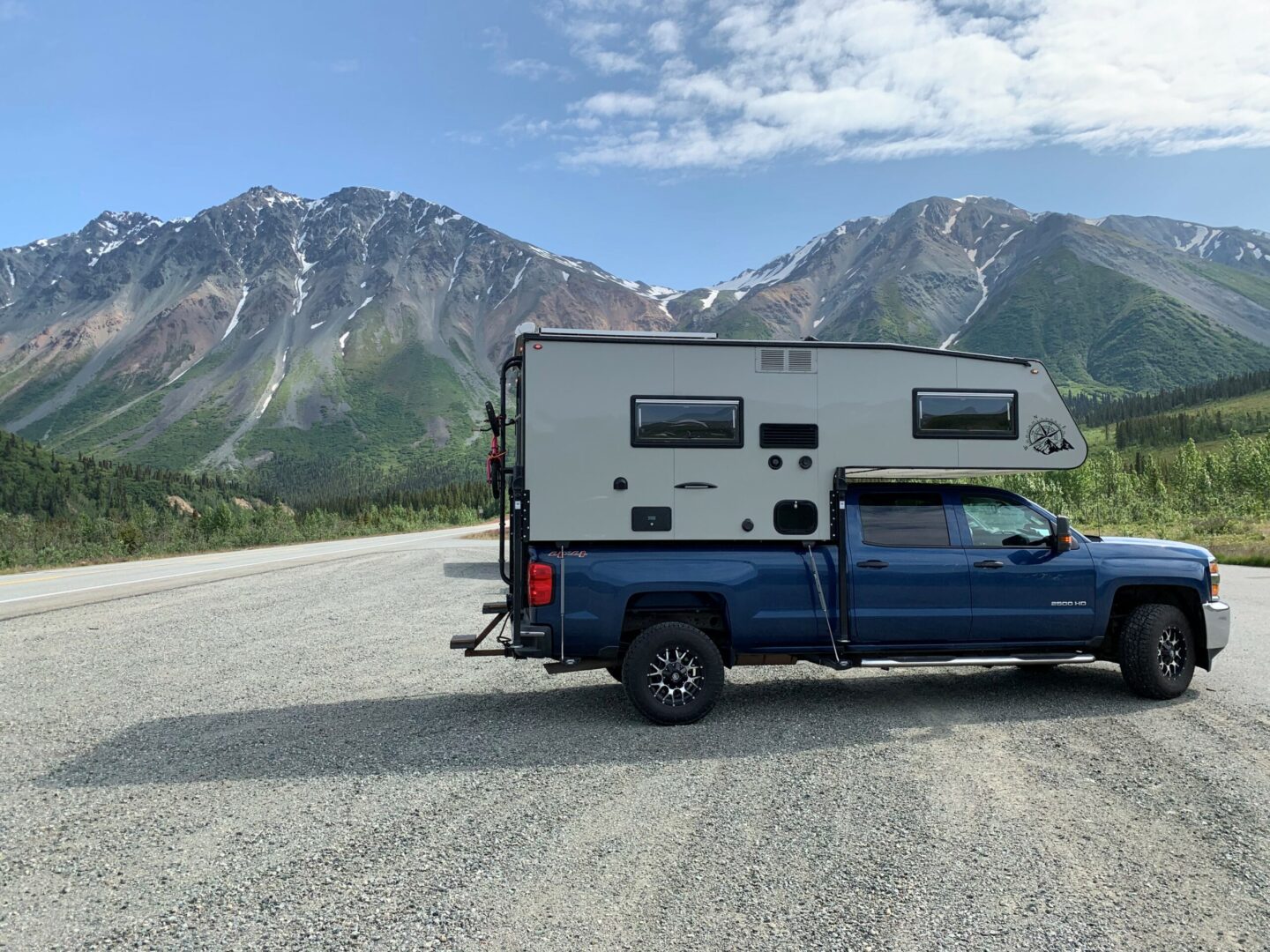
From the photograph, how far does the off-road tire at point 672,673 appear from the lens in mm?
7484

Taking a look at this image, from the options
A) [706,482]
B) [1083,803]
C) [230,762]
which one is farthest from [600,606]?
[1083,803]

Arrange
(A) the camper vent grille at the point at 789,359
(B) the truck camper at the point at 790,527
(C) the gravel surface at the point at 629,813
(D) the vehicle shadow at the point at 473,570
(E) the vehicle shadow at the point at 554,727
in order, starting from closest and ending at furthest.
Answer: (C) the gravel surface at the point at 629,813 < (E) the vehicle shadow at the point at 554,727 < (B) the truck camper at the point at 790,527 < (A) the camper vent grille at the point at 789,359 < (D) the vehicle shadow at the point at 473,570

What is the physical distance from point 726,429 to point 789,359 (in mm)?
928

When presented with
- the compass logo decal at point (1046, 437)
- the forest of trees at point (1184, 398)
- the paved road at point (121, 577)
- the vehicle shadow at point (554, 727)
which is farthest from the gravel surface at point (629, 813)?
the forest of trees at point (1184, 398)

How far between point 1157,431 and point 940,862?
549ft

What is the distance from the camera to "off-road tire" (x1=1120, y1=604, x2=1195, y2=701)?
807cm

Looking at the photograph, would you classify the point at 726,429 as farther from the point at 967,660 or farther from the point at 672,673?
the point at 967,660

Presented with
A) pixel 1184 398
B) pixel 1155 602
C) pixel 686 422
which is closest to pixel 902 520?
pixel 686 422

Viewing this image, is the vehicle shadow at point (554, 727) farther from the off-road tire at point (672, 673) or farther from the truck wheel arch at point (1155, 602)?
the truck wheel arch at point (1155, 602)

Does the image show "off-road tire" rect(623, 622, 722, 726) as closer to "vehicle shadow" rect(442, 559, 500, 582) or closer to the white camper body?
the white camper body

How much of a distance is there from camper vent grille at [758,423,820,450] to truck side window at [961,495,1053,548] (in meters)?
1.72

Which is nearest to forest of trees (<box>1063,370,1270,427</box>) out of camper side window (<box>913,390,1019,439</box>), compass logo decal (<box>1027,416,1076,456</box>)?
compass logo decal (<box>1027,416,1076,456</box>)

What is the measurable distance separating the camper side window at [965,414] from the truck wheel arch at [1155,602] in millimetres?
2054

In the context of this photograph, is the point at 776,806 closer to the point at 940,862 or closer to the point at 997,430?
the point at 940,862
